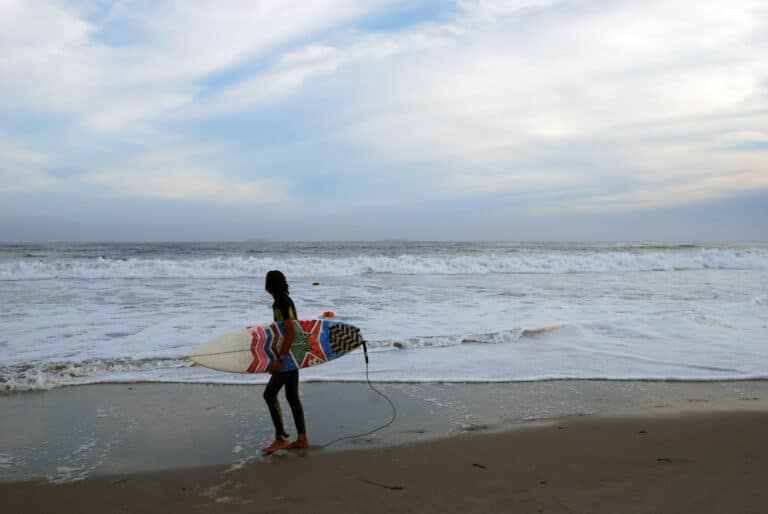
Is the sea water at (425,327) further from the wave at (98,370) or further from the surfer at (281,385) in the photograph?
the surfer at (281,385)

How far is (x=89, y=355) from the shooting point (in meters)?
7.46

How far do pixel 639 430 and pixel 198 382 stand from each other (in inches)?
179

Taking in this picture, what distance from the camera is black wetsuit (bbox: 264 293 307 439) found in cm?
423

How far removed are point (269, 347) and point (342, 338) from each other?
27.7 inches

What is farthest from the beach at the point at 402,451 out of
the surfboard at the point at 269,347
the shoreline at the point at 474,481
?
the surfboard at the point at 269,347

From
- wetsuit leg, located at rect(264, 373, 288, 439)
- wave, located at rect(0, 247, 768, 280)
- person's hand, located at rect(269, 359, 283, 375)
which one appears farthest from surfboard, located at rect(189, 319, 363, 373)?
wave, located at rect(0, 247, 768, 280)

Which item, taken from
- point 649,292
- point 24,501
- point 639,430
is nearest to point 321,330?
point 24,501

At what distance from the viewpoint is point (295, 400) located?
4.30m

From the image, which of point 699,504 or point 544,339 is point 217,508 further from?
point 544,339

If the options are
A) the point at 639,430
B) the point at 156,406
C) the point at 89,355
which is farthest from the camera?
the point at 89,355

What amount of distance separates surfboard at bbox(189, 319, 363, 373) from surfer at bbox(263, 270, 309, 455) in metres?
0.15

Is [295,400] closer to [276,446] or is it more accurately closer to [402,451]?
[276,446]

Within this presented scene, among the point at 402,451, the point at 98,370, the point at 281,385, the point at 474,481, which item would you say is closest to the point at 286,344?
the point at 281,385

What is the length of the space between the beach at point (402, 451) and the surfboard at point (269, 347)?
1.83ft
